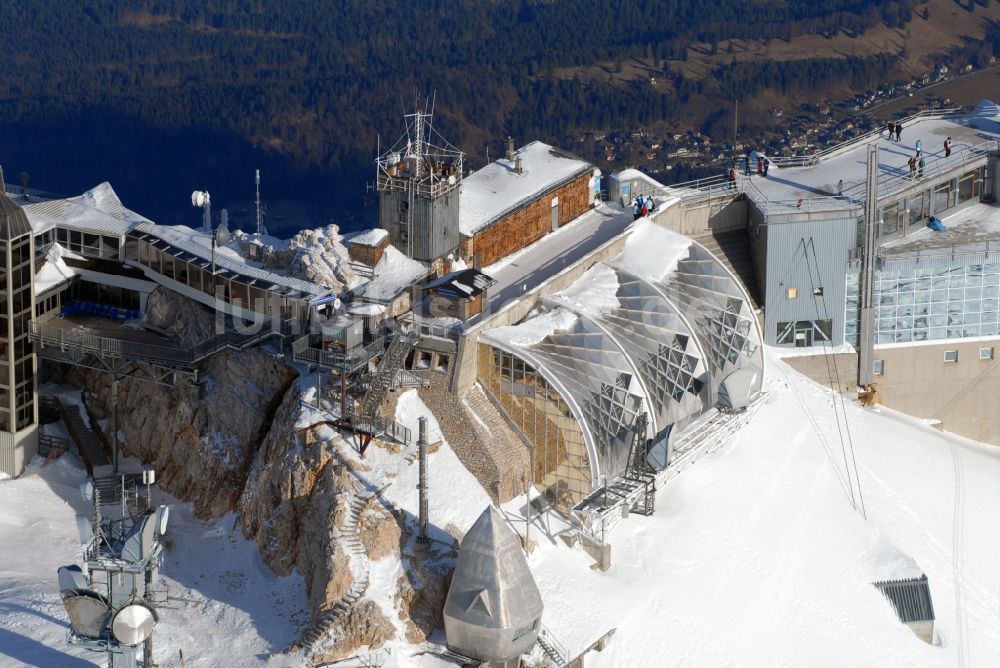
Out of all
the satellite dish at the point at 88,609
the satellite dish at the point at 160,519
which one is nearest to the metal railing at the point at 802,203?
the satellite dish at the point at 160,519

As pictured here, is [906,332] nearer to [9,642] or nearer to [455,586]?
[455,586]

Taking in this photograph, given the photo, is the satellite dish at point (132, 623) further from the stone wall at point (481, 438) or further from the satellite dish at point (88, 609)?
the stone wall at point (481, 438)

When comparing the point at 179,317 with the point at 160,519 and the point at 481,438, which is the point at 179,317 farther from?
the point at 160,519

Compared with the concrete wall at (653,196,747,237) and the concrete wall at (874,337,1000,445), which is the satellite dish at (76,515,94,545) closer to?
the concrete wall at (653,196,747,237)

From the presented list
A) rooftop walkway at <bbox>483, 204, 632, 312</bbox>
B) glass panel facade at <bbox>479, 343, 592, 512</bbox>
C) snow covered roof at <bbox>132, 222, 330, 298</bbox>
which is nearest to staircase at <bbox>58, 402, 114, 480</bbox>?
snow covered roof at <bbox>132, 222, 330, 298</bbox>

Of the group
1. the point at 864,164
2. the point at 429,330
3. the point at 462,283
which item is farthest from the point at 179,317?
the point at 864,164

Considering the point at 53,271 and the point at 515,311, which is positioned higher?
the point at 53,271
